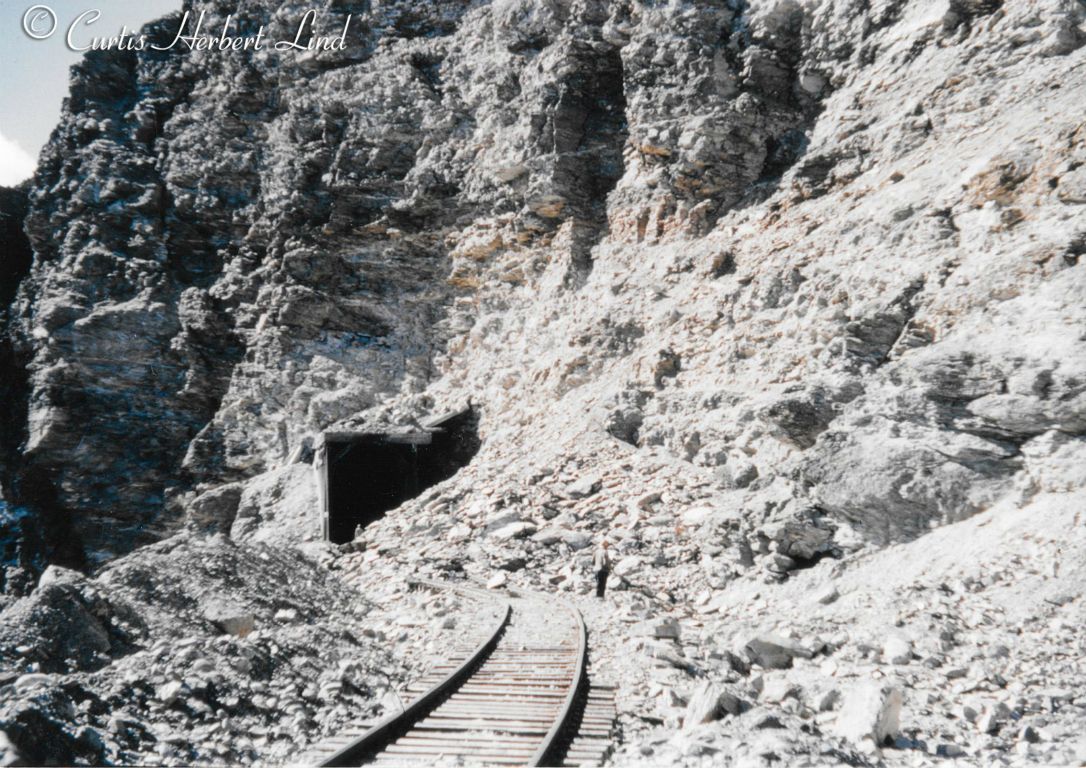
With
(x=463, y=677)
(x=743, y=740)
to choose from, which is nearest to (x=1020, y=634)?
(x=743, y=740)

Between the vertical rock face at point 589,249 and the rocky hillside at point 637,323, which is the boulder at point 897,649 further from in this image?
the vertical rock face at point 589,249

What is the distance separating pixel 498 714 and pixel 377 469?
1511 cm

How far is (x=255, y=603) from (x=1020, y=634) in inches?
380

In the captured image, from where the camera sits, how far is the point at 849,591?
27.2 feet

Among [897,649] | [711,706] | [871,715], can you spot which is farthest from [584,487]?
[871,715]

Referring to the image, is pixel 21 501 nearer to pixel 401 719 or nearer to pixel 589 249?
pixel 589 249

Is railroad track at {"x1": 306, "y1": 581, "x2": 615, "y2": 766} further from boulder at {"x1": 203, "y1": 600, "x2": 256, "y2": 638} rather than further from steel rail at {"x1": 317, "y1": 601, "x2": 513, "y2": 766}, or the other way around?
boulder at {"x1": 203, "y1": 600, "x2": 256, "y2": 638}

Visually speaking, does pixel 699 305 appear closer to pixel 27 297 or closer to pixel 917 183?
pixel 917 183

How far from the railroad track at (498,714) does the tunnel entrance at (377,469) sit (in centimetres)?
1210

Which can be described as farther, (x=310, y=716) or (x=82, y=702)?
(x=310, y=716)

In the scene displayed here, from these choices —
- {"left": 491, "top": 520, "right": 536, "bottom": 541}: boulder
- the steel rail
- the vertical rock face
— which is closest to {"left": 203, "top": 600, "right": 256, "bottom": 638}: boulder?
the steel rail

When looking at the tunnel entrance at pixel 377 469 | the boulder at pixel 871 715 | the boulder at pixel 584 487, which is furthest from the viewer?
the tunnel entrance at pixel 377 469

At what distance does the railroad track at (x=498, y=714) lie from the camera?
536cm

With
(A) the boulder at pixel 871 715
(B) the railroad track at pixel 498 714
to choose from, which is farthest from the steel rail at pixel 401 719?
(A) the boulder at pixel 871 715
